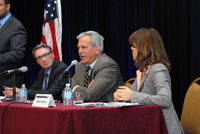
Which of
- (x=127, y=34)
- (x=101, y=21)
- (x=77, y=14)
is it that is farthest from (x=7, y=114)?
(x=77, y=14)

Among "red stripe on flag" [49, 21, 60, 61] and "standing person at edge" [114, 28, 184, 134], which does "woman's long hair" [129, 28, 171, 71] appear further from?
"red stripe on flag" [49, 21, 60, 61]

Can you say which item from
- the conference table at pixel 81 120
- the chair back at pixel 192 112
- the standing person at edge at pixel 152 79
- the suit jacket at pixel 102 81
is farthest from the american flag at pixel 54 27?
the conference table at pixel 81 120

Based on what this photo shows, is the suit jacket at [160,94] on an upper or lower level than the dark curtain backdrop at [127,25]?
lower

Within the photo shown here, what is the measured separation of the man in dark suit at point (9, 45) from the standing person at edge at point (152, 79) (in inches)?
49.3

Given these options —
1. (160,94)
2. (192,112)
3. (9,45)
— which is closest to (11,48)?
(9,45)

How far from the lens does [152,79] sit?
6.98 ft

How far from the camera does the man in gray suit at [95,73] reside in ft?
8.19

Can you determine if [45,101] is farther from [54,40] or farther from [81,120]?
[54,40]

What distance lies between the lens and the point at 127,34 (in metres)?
4.49

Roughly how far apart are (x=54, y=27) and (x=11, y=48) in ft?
6.43

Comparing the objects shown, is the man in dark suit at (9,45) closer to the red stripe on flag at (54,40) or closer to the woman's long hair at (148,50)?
the woman's long hair at (148,50)

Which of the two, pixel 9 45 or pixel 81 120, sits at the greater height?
pixel 9 45

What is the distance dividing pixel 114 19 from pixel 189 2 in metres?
1.35

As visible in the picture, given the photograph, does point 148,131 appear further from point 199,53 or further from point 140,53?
point 199,53
